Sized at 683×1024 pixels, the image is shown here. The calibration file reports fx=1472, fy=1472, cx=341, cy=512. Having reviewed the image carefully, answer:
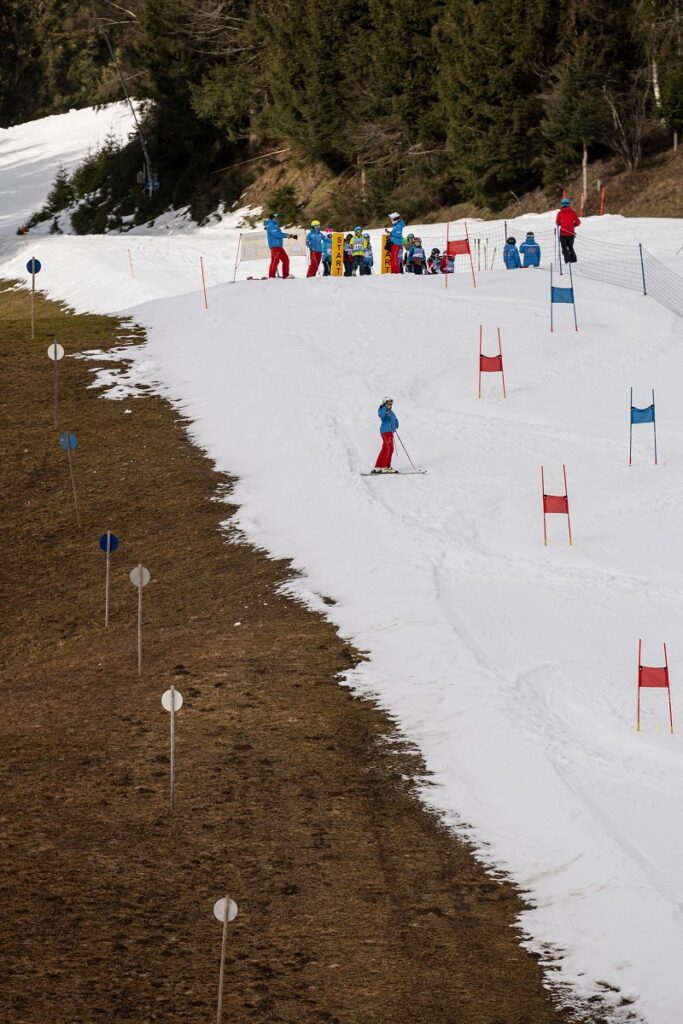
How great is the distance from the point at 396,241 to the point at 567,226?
183 inches

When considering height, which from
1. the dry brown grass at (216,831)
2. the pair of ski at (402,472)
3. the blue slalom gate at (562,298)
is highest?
the blue slalom gate at (562,298)

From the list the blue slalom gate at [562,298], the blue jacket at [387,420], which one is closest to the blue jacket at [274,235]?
the blue slalom gate at [562,298]

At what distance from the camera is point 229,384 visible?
97.6ft

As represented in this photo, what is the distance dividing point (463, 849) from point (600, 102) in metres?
39.9

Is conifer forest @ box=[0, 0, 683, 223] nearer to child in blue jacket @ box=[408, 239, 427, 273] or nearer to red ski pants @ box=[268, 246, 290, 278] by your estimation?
child in blue jacket @ box=[408, 239, 427, 273]

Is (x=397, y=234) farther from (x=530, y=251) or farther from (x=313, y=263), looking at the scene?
(x=530, y=251)

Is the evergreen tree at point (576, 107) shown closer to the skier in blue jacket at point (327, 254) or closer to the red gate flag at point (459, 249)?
the red gate flag at point (459, 249)

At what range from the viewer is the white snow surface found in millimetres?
12930

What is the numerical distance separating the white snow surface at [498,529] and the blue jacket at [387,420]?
→ 0.88m

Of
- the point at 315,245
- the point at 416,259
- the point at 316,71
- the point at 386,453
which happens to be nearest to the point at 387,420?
the point at 386,453

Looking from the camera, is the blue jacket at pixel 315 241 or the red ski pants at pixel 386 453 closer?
the red ski pants at pixel 386 453

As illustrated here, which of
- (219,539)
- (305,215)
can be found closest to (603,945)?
(219,539)

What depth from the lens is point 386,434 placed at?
23.9 m

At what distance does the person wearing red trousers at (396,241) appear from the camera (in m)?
37.5
